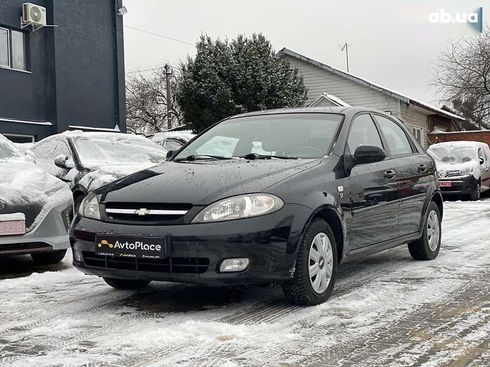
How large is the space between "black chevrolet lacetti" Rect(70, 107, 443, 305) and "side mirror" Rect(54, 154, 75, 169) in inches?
123

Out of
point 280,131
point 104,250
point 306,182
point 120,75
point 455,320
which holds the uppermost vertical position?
point 120,75

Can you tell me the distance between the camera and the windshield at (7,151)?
24.1ft

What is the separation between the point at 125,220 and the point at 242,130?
5.54 ft

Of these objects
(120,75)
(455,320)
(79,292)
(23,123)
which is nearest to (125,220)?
(79,292)

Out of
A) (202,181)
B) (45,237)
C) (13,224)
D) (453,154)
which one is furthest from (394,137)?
(453,154)

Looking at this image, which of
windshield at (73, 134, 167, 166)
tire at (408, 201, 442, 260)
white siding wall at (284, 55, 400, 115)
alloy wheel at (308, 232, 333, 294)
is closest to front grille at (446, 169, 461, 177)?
windshield at (73, 134, 167, 166)

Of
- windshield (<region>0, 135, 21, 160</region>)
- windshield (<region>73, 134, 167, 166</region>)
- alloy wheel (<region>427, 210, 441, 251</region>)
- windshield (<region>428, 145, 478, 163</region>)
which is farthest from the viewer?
windshield (<region>428, 145, 478, 163</region>)

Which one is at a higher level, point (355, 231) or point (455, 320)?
point (355, 231)

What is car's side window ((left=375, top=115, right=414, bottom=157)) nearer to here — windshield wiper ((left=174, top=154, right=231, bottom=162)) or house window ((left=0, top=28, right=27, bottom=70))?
windshield wiper ((left=174, top=154, right=231, bottom=162))

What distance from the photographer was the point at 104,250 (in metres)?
4.45

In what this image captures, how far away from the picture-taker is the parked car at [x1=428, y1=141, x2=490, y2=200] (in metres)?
15.1

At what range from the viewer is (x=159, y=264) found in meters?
4.26

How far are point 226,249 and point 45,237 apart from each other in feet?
8.92

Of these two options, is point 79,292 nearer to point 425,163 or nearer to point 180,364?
point 180,364
